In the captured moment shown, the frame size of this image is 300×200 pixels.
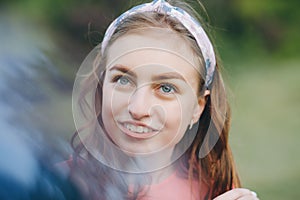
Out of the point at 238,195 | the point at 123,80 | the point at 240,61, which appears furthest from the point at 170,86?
the point at 238,195

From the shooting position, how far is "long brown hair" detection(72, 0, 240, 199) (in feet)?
4.41

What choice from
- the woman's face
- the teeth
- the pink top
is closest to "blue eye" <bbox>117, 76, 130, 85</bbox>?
the woman's face

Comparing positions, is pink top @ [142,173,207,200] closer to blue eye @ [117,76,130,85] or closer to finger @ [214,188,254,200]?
finger @ [214,188,254,200]

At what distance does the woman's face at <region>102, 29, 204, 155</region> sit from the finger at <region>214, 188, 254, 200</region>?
20 centimetres

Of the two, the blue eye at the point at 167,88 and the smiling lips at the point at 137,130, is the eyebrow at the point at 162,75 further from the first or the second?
the smiling lips at the point at 137,130

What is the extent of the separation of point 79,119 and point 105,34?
0.22 meters

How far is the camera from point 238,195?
4.70 feet

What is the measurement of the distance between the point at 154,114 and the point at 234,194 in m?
0.30

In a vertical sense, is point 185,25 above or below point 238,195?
above

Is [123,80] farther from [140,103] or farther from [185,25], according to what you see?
[185,25]

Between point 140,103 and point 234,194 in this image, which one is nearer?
point 140,103

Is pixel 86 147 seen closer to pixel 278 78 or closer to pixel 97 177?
pixel 97 177

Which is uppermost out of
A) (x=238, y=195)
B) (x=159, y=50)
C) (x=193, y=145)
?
(x=159, y=50)

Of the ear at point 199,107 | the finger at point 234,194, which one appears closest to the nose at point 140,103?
the ear at point 199,107
